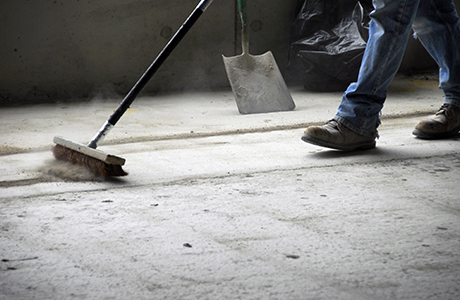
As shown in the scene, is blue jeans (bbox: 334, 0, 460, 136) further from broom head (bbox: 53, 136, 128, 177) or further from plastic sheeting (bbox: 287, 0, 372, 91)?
plastic sheeting (bbox: 287, 0, 372, 91)

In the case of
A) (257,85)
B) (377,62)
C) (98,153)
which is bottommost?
(98,153)

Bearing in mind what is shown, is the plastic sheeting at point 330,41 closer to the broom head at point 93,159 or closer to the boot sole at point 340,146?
the boot sole at point 340,146

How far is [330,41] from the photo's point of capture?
3.69m

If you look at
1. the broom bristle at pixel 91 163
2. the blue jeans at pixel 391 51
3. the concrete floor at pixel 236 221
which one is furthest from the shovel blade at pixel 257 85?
the broom bristle at pixel 91 163

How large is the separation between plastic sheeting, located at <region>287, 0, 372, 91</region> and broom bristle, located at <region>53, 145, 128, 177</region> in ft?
7.78

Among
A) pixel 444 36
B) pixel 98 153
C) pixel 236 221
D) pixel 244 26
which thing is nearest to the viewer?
pixel 236 221

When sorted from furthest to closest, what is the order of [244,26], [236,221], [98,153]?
[244,26] → [98,153] → [236,221]

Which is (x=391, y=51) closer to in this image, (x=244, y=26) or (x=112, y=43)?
(x=244, y=26)

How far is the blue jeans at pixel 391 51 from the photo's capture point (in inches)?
73.0

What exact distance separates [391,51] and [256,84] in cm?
135

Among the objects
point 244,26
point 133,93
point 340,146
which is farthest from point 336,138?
point 244,26

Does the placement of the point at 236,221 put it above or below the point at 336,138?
below

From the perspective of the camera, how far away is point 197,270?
980 mm

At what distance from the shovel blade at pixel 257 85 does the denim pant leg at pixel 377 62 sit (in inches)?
42.6
